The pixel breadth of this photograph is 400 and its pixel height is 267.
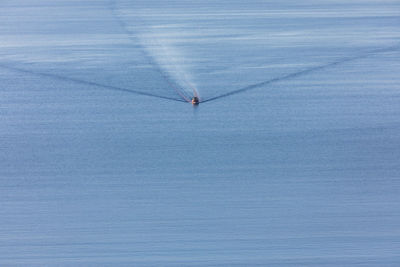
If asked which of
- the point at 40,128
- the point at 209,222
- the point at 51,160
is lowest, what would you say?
the point at 209,222

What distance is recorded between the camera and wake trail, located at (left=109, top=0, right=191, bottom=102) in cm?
150

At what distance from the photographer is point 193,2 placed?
83.5 inches

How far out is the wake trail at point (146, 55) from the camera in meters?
1.50

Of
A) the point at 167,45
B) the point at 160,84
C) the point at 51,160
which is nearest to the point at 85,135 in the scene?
the point at 51,160

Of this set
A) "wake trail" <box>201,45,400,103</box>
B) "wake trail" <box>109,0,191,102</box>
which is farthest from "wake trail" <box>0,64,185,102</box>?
"wake trail" <box>201,45,400,103</box>

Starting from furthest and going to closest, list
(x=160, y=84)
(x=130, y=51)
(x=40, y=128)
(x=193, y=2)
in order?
(x=193, y=2)
(x=130, y=51)
(x=160, y=84)
(x=40, y=128)

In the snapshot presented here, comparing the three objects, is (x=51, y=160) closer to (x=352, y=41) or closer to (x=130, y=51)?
(x=130, y=51)

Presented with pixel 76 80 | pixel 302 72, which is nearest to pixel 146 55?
pixel 76 80

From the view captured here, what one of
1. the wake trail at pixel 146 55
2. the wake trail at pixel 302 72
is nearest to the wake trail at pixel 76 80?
the wake trail at pixel 146 55

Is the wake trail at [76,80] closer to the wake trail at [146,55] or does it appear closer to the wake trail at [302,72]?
the wake trail at [146,55]

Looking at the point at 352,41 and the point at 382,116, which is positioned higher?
the point at 352,41

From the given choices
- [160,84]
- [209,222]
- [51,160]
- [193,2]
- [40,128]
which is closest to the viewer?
[209,222]

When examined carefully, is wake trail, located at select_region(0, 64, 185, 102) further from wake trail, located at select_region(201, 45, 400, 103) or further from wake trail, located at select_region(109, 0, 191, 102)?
wake trail, located at select_region(201, 45, 400, 103)

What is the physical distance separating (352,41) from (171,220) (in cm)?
98
